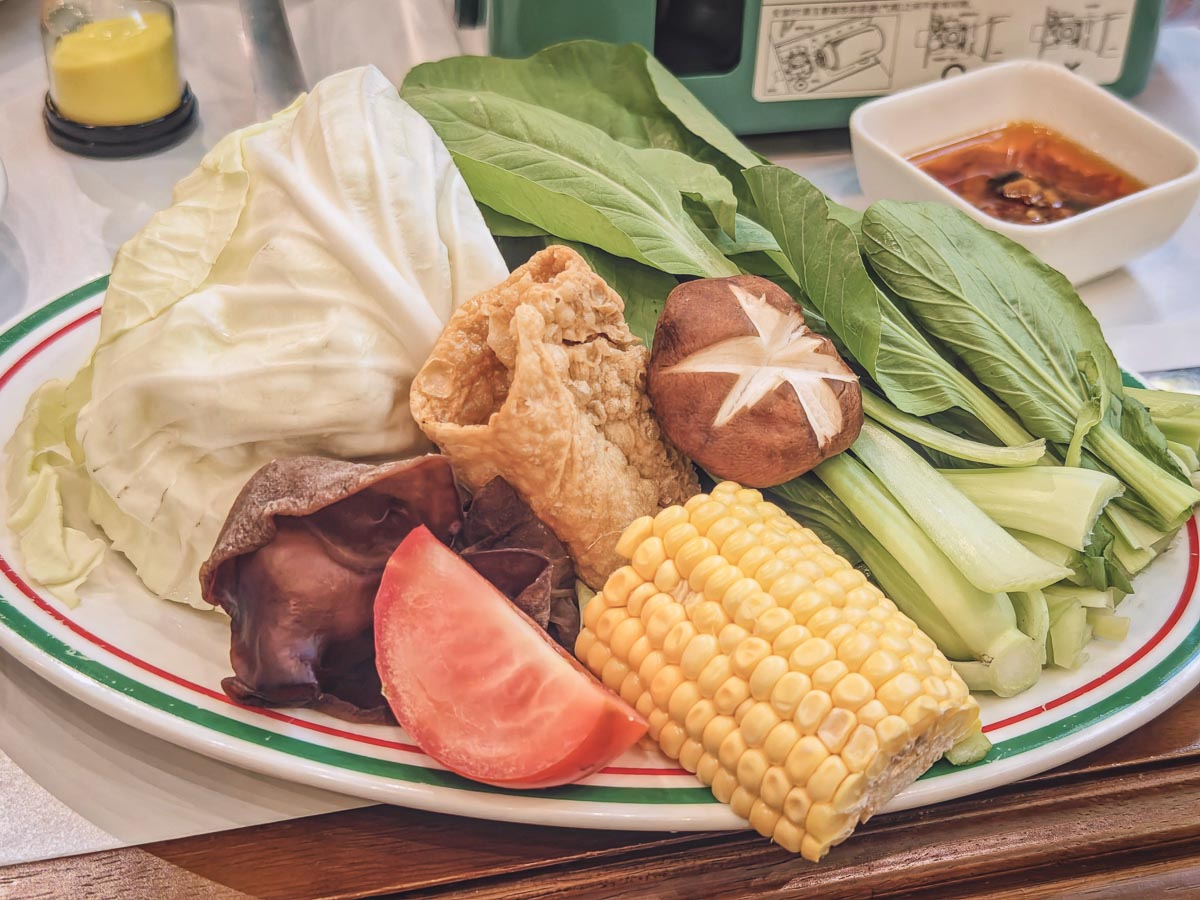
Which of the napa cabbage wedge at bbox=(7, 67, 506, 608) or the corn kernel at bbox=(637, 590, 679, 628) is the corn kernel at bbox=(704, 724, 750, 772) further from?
the napa cabbage wedge at bbox=(7, 67, 506, 608)

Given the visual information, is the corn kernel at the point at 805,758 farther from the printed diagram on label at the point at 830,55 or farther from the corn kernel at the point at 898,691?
the printed diagram on label at the point at 830,55

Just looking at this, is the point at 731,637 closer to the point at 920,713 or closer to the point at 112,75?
the point at 920,713

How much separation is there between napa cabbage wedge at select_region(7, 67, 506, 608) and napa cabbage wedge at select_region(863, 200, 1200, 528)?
1.93ft

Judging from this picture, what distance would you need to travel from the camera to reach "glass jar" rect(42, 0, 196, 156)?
2.22m

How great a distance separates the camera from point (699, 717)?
112 centimetres

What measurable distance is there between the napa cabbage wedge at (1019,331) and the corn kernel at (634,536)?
55 centimetres

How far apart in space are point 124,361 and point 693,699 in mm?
779

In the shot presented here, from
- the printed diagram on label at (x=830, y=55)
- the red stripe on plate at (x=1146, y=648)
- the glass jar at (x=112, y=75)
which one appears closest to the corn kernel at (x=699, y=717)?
the red stripe on plate at (x=1146, y=648)

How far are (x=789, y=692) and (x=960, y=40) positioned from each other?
178 centimetres

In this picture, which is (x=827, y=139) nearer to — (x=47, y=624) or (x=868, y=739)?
(x=868, y=739)

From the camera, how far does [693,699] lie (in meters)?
1.13

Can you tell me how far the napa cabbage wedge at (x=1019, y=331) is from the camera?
1.44 meters

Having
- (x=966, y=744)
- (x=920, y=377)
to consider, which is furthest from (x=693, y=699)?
(x=920, y=377)

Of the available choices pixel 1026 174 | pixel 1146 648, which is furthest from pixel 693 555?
pixel 1026 174
